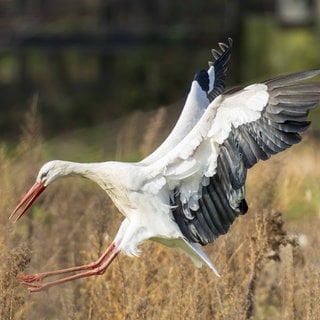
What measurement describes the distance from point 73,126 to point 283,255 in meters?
→ 11.3

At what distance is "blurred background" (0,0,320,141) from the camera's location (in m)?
19.8

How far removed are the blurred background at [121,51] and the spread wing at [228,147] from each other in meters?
11.8

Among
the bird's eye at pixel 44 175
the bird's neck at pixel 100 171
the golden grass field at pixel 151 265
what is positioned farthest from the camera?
the bird's eye at pixel 44 175

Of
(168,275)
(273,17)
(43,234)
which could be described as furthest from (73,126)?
(168,275)

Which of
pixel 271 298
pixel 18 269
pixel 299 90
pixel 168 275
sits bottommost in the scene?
pixel 271 298

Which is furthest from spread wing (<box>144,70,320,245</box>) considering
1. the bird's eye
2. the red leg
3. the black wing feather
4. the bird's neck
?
the bird's eye

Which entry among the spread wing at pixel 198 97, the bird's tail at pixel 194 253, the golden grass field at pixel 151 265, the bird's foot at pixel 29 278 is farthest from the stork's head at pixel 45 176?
the bird's tail at pixel 194 253

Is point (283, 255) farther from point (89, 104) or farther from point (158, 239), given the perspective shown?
point (89, 104)

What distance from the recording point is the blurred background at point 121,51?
1981 centimetres

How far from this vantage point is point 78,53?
2000 cm

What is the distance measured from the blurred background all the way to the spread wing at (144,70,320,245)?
11.8 meters

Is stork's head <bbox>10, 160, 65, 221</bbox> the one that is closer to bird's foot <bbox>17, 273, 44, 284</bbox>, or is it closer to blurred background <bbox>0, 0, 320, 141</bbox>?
bird's foot <bbox>17, 273, 44, 284</bbox>

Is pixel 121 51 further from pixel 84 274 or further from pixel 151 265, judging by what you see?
pixel 84 274

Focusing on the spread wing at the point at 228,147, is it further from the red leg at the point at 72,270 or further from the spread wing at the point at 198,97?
the red leg at the point at 72,270
